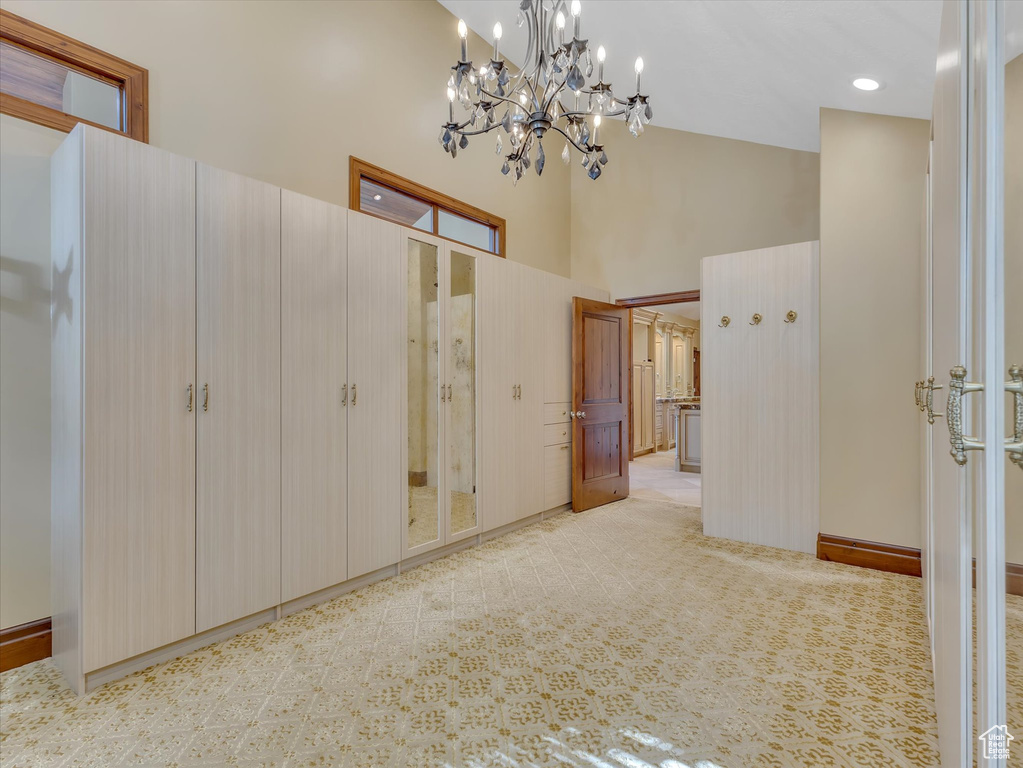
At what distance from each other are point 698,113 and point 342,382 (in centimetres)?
343

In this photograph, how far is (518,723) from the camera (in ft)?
5.91

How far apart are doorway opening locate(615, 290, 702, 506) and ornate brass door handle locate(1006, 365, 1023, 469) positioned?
4.74m

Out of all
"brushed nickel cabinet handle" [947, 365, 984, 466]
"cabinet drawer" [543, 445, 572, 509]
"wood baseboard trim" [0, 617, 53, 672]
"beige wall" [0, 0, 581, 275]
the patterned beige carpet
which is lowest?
the patterned beige carpet

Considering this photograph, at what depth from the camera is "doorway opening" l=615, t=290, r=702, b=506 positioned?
601cm

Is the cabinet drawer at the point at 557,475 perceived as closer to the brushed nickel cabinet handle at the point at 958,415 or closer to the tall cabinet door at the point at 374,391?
the tall cabinet door at the point at 374,391

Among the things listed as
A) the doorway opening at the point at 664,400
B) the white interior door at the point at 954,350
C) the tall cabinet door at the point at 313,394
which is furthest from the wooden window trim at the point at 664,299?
the white interior door at the point at 954,350

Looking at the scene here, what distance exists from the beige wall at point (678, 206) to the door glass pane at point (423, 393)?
2.89 meters

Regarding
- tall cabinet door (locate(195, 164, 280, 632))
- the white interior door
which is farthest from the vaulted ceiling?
tall cabinet door (locate(195, 164, 280, 632))

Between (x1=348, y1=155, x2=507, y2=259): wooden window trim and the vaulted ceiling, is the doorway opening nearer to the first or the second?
(x1=348, y1=155, x2=507, y2=259): wooden window trim

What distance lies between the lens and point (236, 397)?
96.6 inches

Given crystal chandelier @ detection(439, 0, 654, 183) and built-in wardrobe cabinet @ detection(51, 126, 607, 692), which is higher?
crystal chandelier @ detection(439, 0, 654, 183)

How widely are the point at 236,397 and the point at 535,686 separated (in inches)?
72.0

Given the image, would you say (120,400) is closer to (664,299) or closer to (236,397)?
(236,397)

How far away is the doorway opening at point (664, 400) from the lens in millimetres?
6012
